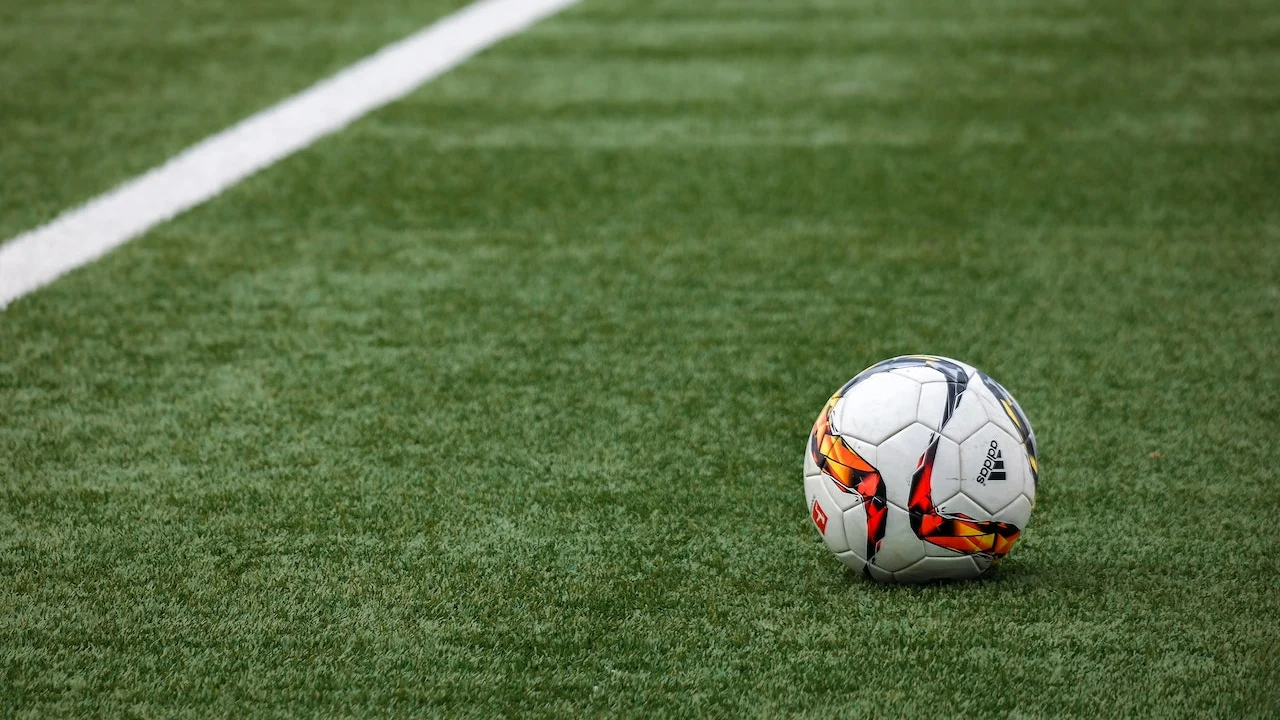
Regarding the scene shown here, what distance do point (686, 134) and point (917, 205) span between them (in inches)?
55.5

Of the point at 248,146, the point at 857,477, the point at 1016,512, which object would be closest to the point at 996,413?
the point at 1016,512

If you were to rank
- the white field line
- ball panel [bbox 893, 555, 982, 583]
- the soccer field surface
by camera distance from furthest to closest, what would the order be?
1. the white field line
2. ball panel [bbox 893, 555, 982, 583]
3. the soccer field surface

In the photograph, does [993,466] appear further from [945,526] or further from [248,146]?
[248,146]

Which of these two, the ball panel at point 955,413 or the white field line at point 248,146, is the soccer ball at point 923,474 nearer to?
the ball panel at point 955,413

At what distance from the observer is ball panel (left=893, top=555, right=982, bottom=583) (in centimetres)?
277

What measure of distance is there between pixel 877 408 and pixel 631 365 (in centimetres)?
151

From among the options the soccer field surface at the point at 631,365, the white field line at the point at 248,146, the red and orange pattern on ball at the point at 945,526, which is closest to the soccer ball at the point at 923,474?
the red and orange pattern on ball at the point at 945,526

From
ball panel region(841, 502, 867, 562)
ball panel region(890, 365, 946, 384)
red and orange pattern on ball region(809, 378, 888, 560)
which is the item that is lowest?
ball panel region(841, 502, 867, 562)

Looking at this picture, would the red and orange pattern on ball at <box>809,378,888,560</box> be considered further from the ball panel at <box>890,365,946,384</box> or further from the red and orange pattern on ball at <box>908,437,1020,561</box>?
the ball panel at <box>890,365,946,384</box>

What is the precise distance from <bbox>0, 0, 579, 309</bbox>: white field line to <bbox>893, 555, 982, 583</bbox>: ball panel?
143 inches

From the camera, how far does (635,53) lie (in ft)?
24.7

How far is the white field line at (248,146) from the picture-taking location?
506 centimetres

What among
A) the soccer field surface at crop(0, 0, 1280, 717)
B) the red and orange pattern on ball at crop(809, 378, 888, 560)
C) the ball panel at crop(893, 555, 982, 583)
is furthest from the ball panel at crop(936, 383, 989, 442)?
the soccer field surface at crop(0, 0, 1280, 717)

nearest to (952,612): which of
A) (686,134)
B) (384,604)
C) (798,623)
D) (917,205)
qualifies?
(798,623)
